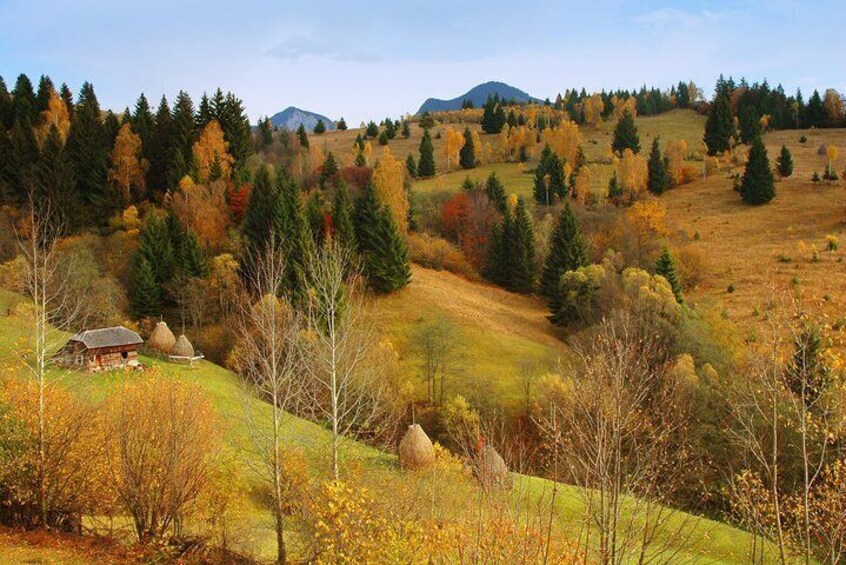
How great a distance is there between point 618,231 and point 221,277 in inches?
1621

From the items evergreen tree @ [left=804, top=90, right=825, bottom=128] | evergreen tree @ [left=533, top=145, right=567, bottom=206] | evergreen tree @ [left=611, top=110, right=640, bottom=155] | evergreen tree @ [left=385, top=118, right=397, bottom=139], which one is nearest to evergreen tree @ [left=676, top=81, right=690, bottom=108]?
evergreen tree @ [left=804, top=90, right=825, bottom=128]

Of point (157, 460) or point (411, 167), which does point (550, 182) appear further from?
point (157, 460)

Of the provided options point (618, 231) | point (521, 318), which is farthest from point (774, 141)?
point (521, 318)

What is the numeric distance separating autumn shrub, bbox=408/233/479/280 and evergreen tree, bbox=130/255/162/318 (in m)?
24.7

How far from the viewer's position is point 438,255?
202ft

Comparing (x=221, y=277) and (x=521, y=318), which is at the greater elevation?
(x=221, y=277)

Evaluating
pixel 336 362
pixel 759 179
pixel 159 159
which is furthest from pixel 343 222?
pixel 759 179

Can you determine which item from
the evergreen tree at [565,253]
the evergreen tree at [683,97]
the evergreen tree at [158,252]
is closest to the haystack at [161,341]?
the evergreen tree at [158,252]

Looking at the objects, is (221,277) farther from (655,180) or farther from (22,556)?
(655,180)

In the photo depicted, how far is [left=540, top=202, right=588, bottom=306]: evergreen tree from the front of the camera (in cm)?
5531

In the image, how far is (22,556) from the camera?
14.5 meters

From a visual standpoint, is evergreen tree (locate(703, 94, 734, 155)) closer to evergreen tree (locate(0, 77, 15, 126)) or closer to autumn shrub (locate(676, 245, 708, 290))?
autumn shrub (locate(676, 245, 708, 290))

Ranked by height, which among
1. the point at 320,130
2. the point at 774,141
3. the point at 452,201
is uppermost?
the point at 320,130

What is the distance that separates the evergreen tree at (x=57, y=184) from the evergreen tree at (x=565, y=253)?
44.1 metres
